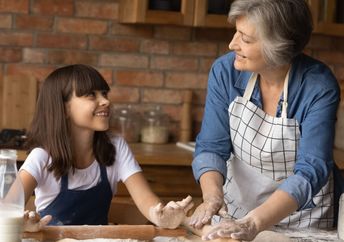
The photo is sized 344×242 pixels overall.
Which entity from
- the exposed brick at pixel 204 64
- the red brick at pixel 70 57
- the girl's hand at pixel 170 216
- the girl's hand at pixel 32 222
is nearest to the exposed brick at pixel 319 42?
the exposed brick at pixel 204 64

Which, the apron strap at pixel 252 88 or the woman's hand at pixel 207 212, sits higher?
the apron strap at pixel 252 88

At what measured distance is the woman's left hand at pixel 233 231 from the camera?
67.8 inches

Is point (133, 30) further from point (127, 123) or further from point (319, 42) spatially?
point (319, 42)

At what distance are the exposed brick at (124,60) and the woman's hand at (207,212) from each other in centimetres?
176

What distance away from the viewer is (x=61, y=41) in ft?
11.7

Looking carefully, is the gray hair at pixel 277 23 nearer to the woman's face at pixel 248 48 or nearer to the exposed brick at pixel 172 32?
the woman's face at pixel 248 48

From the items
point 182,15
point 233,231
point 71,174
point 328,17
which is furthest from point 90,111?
point 328,17

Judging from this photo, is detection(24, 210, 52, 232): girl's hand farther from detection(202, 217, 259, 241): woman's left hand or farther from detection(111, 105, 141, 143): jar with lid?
detection(111, 105, 141, 143): jar with lid

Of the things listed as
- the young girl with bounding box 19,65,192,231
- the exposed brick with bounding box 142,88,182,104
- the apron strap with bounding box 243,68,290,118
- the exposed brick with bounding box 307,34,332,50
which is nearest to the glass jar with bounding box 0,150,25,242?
the young girl with bounding box 19,65,192,231

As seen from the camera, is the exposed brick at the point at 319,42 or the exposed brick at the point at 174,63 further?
the exposed brick at the point at 319,42

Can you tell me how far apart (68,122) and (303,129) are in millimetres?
710

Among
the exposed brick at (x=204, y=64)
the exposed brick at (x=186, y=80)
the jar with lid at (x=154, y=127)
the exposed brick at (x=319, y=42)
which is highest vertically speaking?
the exposed brick at (x=319, y=42)

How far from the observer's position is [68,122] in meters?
2.34

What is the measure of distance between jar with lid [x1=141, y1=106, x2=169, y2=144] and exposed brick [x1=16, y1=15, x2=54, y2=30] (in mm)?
601
